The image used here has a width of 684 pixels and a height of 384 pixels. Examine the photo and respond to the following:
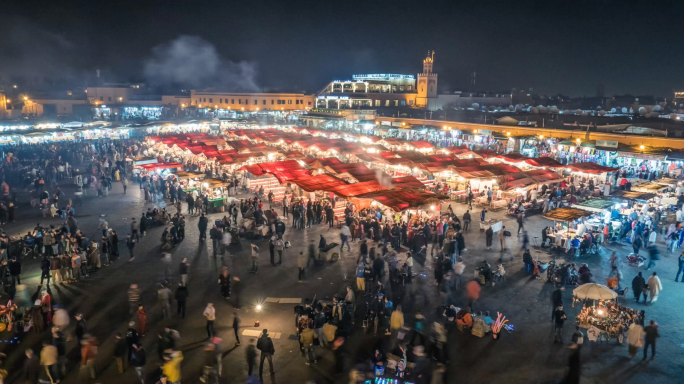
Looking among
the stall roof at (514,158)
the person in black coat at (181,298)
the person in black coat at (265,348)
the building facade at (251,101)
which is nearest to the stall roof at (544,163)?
the stall roof at (514,158)

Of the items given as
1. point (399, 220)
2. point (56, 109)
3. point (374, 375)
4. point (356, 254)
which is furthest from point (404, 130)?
point (56, 109)

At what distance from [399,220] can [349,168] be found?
500 cm

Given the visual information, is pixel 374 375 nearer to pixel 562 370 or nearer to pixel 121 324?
pixel 562 370

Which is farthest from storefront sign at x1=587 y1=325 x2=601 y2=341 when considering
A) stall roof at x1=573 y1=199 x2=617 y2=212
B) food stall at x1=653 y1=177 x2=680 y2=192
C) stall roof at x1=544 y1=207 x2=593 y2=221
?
food stall at x1=653 y1=177 x2=680 y2=192

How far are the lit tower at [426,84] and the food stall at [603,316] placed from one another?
70.5 metres

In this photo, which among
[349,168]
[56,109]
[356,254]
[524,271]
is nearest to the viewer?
[524,271]

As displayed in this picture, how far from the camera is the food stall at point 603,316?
27.3 ft

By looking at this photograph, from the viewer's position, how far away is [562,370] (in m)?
7.38

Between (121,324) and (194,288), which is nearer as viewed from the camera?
(121,324)

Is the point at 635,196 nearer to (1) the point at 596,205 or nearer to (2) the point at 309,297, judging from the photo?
(1) the point at 596,205

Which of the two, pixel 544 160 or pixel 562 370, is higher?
pixel 544 160

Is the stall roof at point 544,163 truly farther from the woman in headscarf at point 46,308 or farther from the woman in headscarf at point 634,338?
the woman in headscarf at point 46,308

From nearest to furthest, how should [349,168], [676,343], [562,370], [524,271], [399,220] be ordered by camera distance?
[562,370] → [676,343] → [524,271] → [399,220] → [349,168]

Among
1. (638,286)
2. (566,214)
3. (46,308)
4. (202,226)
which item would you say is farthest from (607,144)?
(46,308)
